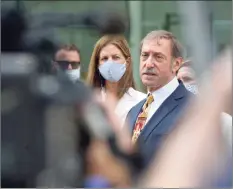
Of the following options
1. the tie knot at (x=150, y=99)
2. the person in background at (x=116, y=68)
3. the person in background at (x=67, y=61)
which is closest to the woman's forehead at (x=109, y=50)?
the person in background at (x=116, y=68)

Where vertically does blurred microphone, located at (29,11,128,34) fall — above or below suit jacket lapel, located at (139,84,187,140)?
→ above

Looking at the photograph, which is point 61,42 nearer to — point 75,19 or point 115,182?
point 75,19

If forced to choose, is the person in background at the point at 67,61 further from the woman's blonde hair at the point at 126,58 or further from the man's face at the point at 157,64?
the man's face at the point at 157,64

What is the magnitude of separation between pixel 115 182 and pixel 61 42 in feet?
2.14

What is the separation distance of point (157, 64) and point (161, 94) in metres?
0.10

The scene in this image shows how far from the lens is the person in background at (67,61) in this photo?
1.19 m

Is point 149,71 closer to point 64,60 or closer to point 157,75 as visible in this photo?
point 157,75

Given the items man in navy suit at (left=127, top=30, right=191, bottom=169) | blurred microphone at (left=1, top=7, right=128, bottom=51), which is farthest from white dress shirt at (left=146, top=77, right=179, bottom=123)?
blurred microphone at (left=1, top=7, right=128, bottom=51)

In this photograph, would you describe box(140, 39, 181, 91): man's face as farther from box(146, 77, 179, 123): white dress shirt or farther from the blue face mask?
the blue face mask

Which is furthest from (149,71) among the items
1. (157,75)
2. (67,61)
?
(67,61)

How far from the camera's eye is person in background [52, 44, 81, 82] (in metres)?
1.19

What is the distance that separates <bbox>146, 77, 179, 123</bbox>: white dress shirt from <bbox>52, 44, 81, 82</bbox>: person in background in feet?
0.95

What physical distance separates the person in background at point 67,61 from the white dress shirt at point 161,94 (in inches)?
11.4

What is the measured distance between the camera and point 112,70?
2.13 metres
